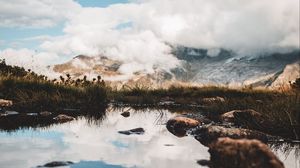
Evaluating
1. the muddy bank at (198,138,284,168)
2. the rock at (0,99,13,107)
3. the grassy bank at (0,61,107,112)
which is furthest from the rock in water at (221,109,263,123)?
the rock at (0,99,13,107)

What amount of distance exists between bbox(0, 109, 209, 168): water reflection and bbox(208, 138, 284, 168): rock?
673mm

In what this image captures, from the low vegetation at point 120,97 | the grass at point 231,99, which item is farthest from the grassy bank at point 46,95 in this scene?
the grass at point 231,99

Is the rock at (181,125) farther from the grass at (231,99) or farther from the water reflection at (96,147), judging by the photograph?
the grass at (231,99)

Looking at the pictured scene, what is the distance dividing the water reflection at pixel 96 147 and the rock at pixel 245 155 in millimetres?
673

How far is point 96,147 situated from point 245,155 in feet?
11.0

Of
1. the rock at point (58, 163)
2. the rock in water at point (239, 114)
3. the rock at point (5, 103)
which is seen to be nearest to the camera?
the rock at point (58, 163)

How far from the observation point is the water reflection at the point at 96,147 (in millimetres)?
7109

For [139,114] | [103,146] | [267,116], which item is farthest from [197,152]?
[139,114]

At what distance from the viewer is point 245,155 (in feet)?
20.0

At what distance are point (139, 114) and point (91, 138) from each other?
6.22 m

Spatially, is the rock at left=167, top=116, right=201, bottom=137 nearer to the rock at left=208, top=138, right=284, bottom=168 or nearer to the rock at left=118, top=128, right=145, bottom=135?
the rock at left=118, top=128, right=145, bottom=135

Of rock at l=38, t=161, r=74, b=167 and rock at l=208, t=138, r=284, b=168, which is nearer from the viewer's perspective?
rock at l=208, t=138, r=284, b=168

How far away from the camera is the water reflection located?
7.11 metres

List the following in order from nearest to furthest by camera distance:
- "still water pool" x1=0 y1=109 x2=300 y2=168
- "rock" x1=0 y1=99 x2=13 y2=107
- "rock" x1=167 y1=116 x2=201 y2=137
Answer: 1. "still water pool" x1=0 y1=109 x2=300 y2=168
2. "rock" x1=167 y1=116 x2=201 y2=137
3. "rock" x1=0 y1=99 x2=13 y2=107
